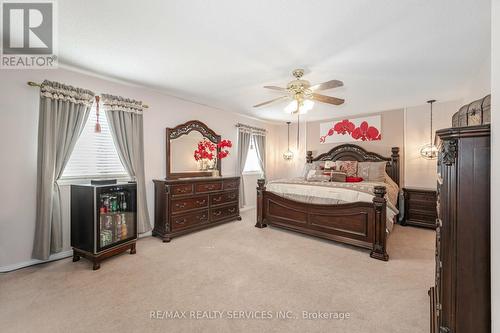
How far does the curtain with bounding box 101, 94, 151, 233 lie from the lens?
3139mm

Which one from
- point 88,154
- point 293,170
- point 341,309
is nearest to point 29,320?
point 88,154

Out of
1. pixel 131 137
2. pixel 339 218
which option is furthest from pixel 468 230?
pixel 131 137

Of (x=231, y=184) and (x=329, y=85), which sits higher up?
(x=329, y=85)

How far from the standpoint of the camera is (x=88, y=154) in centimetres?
300

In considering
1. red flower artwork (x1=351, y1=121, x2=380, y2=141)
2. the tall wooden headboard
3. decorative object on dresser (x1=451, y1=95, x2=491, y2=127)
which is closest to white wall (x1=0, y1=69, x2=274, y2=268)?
decorative object on dresser (x1=451, y1=95, x2=491, y2=127)

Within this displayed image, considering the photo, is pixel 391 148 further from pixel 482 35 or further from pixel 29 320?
pixel 29 320

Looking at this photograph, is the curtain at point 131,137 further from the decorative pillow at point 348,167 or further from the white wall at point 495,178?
the decorative pillow at point 348,167

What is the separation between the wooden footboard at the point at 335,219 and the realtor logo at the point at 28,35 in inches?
132

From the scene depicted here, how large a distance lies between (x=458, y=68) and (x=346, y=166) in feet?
7.97

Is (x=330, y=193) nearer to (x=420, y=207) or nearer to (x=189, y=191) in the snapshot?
(x=420, y=207)

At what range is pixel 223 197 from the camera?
14.1ft

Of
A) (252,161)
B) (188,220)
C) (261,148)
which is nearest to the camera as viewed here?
(188,220)

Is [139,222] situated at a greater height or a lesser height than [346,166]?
lesser

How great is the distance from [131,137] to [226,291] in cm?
259
